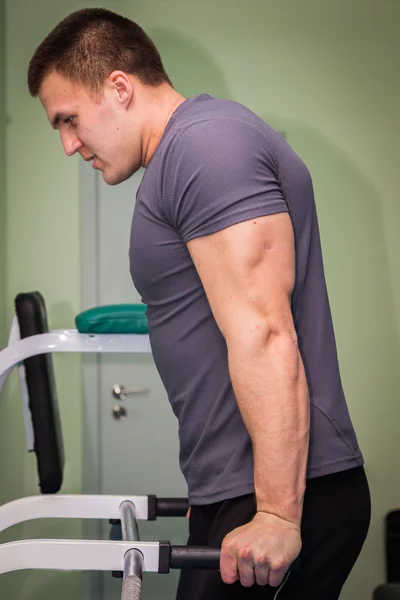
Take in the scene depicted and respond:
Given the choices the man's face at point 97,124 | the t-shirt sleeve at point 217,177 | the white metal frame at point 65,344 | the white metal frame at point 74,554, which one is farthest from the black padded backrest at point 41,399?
the t-shirt sleeve at point 217,177

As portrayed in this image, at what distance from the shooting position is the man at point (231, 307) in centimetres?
103

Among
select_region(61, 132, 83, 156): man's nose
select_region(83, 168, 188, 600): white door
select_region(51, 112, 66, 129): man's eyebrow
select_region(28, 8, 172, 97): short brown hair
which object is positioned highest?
select_region(28, 8, 172, 97): short brown hair

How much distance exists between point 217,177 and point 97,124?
12.3 inches

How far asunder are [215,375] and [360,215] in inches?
83.6

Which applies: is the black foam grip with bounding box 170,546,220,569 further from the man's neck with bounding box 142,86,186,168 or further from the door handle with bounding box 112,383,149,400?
the door handle with bounding box 112,383,149,400

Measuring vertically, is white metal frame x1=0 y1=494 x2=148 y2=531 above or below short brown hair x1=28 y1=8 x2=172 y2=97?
below

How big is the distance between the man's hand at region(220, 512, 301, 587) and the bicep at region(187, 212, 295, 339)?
25cm

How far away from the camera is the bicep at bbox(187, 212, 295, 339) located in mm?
1021

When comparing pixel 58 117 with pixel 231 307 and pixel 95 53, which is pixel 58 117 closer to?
pixel 95 53

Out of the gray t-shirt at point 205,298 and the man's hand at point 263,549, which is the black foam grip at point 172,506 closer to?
the gray t-shirt at point 205,298

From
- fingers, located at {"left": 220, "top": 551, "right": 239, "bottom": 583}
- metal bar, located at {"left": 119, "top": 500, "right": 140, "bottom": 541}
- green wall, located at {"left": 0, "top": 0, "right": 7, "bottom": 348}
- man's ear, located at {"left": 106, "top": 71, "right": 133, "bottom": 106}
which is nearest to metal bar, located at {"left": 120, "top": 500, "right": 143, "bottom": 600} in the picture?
metal bar, located at {"left": 119, "top": 500, "right": 140, "bottom": 541}

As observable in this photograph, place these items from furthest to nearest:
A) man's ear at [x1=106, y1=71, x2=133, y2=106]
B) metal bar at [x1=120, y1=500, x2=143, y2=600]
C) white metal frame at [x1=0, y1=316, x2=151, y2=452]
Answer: white metal frame at [x1=0, y1=316, x2=151, y2=452] → man's ear at [x1=106, y1=71, x2=133, y2=106] → metal bar at [x1=120, y1=500, x2=143, y2=600]

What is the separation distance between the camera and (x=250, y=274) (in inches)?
40.1

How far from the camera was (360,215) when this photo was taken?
314cm
